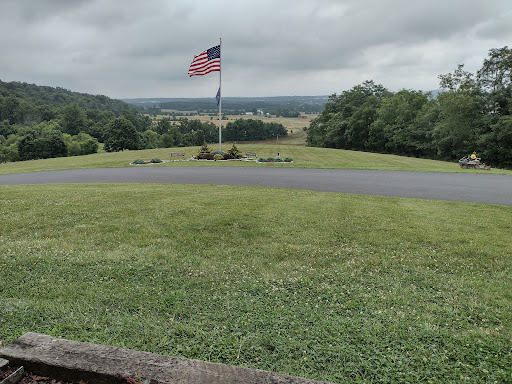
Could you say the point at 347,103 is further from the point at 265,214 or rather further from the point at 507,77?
the point at 265,214

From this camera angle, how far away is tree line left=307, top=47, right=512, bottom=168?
137 feet

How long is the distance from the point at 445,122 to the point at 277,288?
51097mm

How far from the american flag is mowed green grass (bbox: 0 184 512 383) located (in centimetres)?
1831

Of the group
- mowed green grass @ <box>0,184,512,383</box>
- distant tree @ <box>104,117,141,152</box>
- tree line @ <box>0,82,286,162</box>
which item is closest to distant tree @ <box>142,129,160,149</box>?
tree line @ <box>0,82,286,162</box>

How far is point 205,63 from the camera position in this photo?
79.2 ft

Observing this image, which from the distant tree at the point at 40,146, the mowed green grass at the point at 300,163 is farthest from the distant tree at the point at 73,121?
the mowed green grass at the point at 300,163

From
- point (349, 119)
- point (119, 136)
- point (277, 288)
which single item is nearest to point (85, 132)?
point (119, 136)

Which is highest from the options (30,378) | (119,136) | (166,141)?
(119,136)

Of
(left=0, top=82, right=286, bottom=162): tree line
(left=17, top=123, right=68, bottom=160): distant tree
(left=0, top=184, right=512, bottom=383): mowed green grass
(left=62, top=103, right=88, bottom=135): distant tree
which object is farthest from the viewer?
(left=62, top=103, right=88, bottom=135): distant tree

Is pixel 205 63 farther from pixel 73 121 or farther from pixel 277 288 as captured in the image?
pixel 73 121

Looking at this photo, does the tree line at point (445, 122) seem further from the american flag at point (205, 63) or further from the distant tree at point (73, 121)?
the distant tree at point (73, 121)

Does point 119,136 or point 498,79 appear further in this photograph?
point 119,136

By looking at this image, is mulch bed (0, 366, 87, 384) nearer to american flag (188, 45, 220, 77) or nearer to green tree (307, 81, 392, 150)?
american flag (188, 45, 220, 77)

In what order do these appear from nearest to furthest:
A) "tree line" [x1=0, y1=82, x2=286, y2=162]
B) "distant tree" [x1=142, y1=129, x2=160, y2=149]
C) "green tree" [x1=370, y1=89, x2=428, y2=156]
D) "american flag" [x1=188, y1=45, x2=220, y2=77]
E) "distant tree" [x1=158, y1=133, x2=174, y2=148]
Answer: "american flag" [x1=188, y1=45, x2=220, y2=77], "green tree" [x1=370, y1=89, x2=428, y2=156], "tree line" [x1=0, y1=82, x2=286, y2=162], "distant tree" [x1=142, y1=129, x2=160, y2=149], "distant tree" [x1=158, y1=133, x2=174, y2=148]
